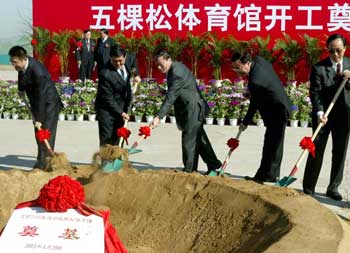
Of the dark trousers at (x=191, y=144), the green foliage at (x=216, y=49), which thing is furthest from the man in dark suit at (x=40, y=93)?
the green foliage at (x=216, y=49)

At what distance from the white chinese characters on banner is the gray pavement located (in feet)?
16.3

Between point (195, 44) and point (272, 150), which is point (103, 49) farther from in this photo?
point (272, 150)

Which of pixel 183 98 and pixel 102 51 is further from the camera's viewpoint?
pixel 102 51

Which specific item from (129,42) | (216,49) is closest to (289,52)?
(216,49)

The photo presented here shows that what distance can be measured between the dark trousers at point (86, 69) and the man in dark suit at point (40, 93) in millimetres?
8275

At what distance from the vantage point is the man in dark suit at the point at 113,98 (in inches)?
278

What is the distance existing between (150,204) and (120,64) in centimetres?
188

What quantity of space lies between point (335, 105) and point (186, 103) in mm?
1529

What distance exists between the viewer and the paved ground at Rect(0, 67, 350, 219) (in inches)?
318

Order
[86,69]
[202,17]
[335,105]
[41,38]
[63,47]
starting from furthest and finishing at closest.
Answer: [41,38]
[63,47]
[86,69]
[202,17]
[335,105]

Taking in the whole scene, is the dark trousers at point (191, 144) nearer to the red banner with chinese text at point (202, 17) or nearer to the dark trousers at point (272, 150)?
the dark trousers at point (272, 150)

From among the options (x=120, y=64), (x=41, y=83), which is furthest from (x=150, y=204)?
(x=41, y=83)

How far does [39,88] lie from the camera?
7301 mm

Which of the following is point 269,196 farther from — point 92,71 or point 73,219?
point 92,71
